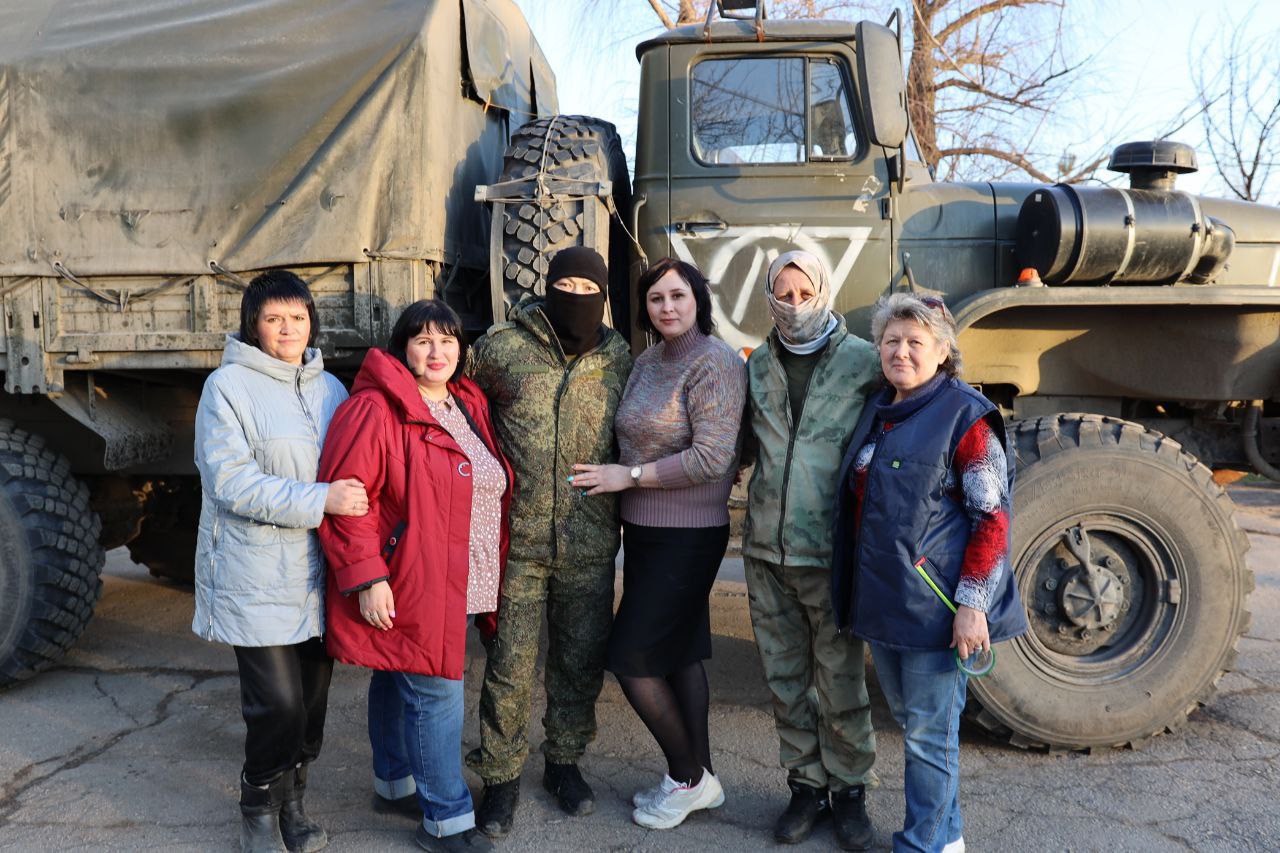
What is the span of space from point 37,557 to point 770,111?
3.52 m

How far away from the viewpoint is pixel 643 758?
11.4 feet

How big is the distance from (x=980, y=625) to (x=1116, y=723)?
1380 mm

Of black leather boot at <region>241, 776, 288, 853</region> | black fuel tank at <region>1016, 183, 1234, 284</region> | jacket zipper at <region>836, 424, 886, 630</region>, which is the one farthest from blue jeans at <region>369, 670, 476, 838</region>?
black fuel tank at <region>1016, 183, 1234, 284</region>

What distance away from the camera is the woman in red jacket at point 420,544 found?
2.65 m

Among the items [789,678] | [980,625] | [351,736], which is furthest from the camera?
[351,736]

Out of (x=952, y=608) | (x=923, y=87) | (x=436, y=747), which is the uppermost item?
(x=923, y=87)

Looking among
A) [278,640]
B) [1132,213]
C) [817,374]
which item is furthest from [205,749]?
[1132,213]

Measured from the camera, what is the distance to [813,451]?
2.79m

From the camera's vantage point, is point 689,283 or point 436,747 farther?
point 689,283

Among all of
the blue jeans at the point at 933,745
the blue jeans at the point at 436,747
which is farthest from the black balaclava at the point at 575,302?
the blue jeans at the point at 933,745

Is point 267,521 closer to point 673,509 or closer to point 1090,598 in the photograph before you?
point 673,509

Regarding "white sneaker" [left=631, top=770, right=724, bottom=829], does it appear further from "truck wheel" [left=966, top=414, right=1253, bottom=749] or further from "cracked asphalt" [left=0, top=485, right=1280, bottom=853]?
"truck wheel" [left=966, top=414, right=1253, bottom=749]

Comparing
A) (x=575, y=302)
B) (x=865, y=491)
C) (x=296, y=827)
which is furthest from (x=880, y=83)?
(x=296, y=827)

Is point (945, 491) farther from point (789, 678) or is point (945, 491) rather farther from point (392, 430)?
point (392, 430)
